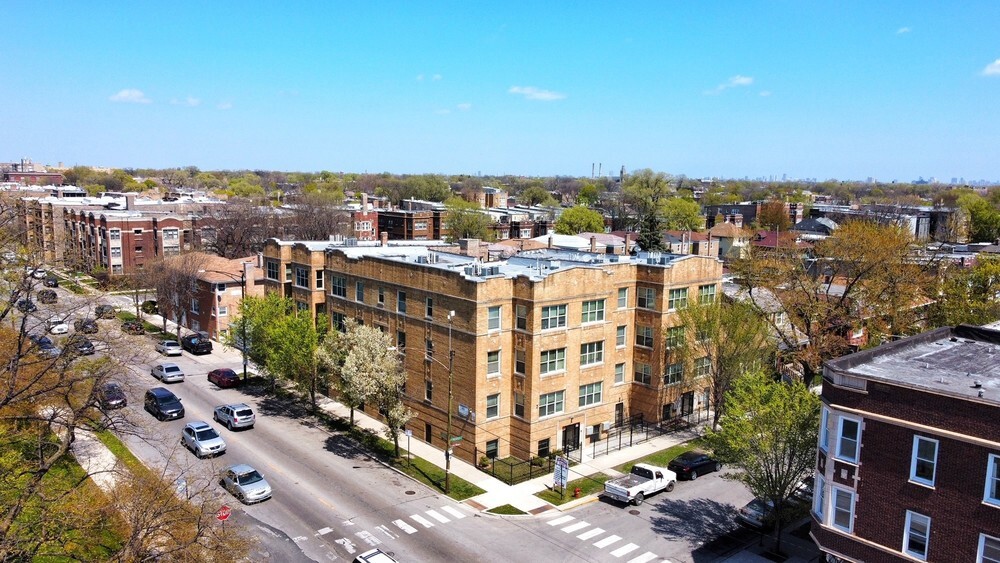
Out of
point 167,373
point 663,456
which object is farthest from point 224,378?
point 663,456

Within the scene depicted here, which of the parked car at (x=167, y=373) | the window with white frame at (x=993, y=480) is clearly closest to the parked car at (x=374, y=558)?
the window with white frame at (x=993, y=480)

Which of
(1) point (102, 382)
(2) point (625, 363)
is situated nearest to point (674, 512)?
(2) point (625, 363)

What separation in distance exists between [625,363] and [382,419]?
1575 cm

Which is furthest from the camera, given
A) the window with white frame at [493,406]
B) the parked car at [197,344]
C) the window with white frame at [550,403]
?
the parked car at [197,344]

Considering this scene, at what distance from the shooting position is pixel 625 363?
4362 cm

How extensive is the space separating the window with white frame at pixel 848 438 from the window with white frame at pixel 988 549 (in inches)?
149

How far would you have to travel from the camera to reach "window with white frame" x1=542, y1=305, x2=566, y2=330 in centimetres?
3803

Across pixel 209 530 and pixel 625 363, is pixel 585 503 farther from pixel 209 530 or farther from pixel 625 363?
pixel 209 530

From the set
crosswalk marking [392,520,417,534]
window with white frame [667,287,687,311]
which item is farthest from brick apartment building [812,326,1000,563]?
window with white frame [667,287,687,311]

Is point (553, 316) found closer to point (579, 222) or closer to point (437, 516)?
point (437, 516)

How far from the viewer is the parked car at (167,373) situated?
51250 mm

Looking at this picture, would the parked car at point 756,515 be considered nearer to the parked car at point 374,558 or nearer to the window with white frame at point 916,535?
the window with white frame at point 916,535

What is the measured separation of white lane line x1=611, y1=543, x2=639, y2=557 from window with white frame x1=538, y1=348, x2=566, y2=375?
11.3 meters

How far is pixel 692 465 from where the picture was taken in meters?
36.7
